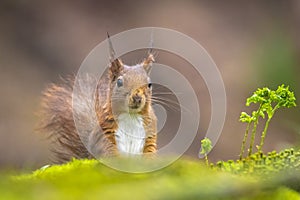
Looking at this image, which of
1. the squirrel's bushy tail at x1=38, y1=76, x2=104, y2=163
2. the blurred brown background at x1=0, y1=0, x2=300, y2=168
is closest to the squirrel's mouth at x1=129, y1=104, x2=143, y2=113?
the squirrel's bushy tail at x1=38, y1=76, x2=104, y2=163

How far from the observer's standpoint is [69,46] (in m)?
6.53

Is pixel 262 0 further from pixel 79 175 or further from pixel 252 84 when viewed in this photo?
pixel 79 175

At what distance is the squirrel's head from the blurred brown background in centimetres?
333

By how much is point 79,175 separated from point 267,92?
3.21 ft

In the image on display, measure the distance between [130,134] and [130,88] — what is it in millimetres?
132

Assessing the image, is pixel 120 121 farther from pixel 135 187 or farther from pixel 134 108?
pixel 135 187

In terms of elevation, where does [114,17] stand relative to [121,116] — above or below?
above

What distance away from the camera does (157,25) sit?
668 cm

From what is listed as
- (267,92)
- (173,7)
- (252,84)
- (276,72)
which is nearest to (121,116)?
(267,92)

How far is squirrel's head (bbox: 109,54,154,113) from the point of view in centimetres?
212

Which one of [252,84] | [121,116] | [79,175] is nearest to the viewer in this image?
[79,175]

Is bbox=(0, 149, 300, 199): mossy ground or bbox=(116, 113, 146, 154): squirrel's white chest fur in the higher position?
bbox=(116, 113, 146, 154): squirrel's white chest fur

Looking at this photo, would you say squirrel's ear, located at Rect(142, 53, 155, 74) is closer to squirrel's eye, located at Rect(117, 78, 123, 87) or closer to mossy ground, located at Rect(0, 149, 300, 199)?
squirrel's eye, located at Rect(117, 78, 123, 87)

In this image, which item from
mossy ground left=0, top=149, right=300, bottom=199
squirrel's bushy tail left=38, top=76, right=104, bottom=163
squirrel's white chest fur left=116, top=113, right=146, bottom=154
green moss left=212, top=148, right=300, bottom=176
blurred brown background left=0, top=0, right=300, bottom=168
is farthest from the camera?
blurred brown background left=0, top=0, right=300, bottom=168
